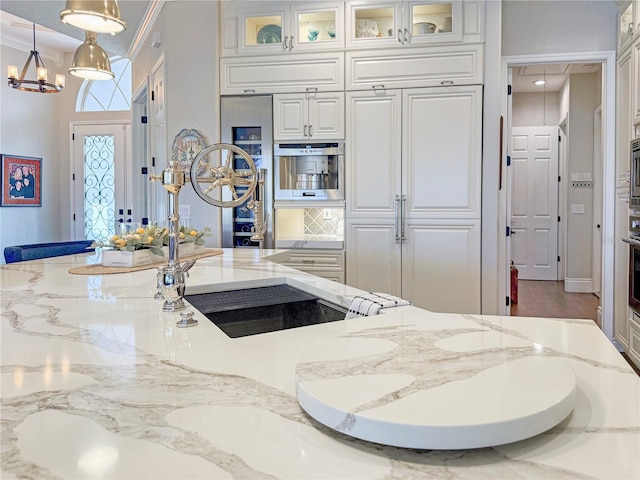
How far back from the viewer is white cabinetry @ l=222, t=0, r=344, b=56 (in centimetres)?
404

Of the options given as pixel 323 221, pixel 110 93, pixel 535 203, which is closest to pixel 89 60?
pixel 323 221

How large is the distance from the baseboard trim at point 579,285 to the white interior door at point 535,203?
3.03ft

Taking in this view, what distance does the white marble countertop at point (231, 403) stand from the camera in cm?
59

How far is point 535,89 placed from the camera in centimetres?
728

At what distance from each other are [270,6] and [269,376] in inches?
154

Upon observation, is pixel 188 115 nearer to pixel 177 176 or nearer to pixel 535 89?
pixel 177 176

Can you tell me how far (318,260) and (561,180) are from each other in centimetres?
489

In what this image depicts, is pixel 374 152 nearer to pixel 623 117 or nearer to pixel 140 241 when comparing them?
pixel 623 117

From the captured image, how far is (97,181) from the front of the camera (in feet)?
24.0

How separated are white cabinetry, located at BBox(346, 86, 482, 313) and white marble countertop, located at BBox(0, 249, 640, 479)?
2.69m

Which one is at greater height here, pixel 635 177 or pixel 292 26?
pixel 292 26

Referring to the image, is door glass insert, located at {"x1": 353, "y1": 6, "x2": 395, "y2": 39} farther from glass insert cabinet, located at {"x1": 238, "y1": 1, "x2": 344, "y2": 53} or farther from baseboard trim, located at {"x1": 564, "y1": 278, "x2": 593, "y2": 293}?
baseboard trim, located at {"x1": 564, "y1": 278, "x2": 593, "y2": 293}

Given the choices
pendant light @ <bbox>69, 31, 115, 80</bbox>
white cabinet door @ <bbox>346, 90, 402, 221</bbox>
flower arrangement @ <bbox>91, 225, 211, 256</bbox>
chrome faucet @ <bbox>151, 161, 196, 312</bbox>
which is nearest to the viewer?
chrome faucet @ <bbox>151, 161, 196, 312</bbox>

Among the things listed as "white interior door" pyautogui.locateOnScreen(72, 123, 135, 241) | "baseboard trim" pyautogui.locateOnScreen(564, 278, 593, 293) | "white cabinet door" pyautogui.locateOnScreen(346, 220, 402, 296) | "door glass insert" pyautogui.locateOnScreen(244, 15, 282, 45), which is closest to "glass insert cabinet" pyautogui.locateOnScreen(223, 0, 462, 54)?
"door glass insert" pyautogui.locateOnScreen(244, 15, 282, 45)
